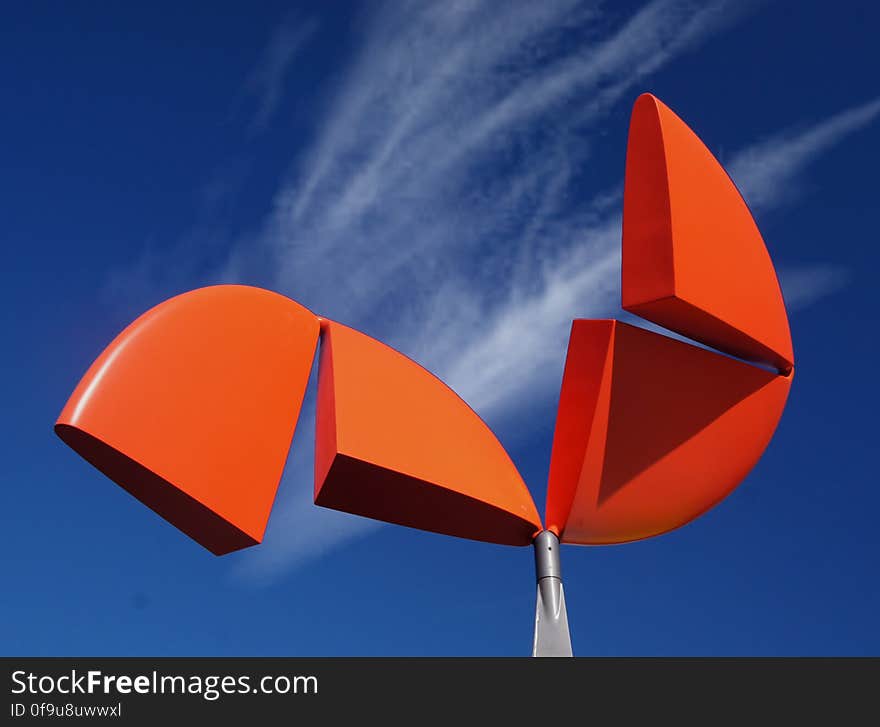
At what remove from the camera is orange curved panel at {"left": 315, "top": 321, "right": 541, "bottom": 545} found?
5.54 metres

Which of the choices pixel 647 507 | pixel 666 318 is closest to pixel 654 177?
pixel 666 318

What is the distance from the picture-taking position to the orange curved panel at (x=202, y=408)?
507cm

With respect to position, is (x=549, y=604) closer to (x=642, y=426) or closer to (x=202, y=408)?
(x=642, y=426)

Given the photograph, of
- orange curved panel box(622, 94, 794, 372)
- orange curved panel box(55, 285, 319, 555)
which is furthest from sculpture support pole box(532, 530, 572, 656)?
orange curved panel box(55, 285, 319, 555)

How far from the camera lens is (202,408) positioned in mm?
5422

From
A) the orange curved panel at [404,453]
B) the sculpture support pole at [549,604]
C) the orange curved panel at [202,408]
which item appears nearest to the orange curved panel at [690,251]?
the orange curved panel at [404,453]

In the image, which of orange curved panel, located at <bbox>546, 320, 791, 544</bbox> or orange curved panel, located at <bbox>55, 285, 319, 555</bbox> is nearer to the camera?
orange curved panel, located at <bbox>55, 285, 319, 555</bbox>

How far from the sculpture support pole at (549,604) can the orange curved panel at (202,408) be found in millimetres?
1804

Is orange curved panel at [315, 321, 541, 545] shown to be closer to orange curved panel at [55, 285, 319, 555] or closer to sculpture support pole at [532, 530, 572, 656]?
sculpture support pole at [532, 530, 572, 656]

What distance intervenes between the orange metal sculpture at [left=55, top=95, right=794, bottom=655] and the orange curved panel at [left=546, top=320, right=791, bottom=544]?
1cm
